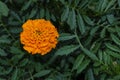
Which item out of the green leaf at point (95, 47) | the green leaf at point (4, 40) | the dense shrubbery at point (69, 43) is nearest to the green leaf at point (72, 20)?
the dense shrubbery at point (69, 43)

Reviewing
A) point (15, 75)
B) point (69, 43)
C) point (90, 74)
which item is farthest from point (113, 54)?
point (15, 75)

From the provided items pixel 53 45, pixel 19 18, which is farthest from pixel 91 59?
pixel 19 18

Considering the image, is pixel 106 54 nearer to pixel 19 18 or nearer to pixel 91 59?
pixel 91 59

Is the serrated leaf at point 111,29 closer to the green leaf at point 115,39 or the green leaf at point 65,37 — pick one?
the green leaf at point 115,39

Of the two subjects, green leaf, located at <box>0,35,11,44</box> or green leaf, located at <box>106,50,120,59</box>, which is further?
green leaf, located at <box>0,35,11,44</box>

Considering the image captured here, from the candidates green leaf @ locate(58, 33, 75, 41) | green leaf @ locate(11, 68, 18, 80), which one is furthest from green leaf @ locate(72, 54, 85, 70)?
green leaf @ locate(11, 68, 18, 80)

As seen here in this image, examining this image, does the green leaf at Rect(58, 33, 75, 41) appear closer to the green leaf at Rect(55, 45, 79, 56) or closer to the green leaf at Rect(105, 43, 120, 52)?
the green leaf at Rect(55, 45, 79, 56)
